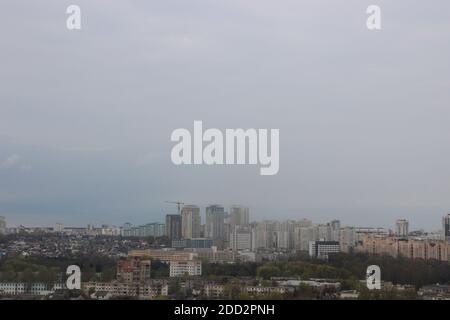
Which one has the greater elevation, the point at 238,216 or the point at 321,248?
the point at 238,216

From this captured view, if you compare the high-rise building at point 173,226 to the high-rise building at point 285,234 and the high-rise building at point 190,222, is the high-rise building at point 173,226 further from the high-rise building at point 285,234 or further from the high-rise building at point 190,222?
the high-rise building at point 285,234

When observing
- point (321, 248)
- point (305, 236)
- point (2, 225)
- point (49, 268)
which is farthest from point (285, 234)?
point (2, 225)

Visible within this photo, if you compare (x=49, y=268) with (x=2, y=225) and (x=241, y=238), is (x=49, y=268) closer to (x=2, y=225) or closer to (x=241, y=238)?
(x=2, y=225)

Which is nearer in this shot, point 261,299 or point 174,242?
point 261,299
